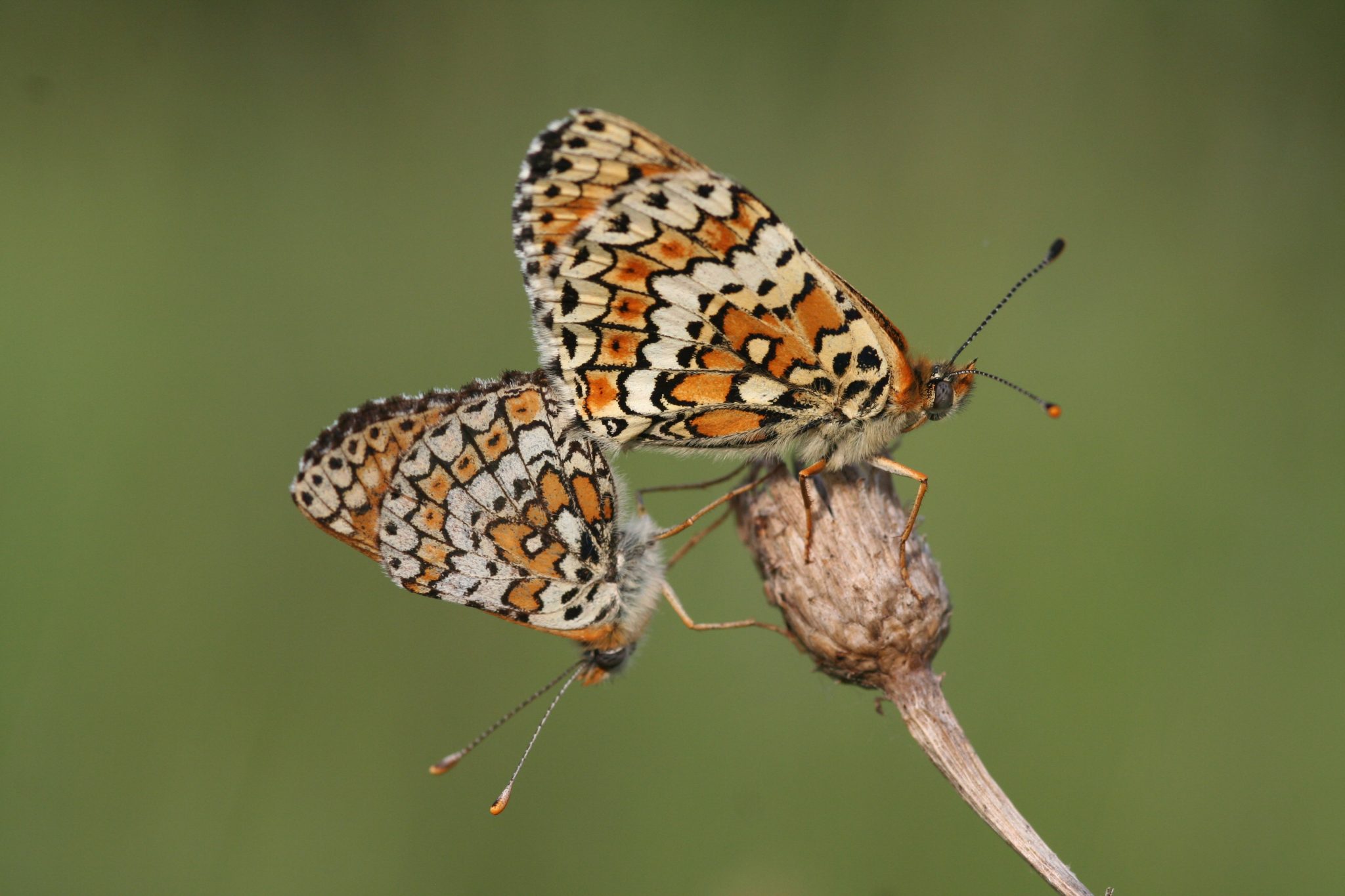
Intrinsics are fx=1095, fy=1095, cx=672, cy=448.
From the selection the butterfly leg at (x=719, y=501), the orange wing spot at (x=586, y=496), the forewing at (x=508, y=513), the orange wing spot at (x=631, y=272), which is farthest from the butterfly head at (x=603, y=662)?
the orange wing spot at (x=631, y=272)

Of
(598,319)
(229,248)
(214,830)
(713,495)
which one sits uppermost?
(598,319)

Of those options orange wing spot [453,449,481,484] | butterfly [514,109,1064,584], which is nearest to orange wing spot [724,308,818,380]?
butterfly [514,109,1064,584]

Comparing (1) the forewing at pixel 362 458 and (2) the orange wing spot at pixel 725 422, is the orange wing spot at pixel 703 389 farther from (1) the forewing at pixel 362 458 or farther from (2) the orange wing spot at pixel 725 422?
(1) the forewing at pixel 362 458

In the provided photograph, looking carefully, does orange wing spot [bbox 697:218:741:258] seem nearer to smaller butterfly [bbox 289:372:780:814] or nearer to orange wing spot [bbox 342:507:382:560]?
smaller butterfly [bbox 289:372:780:814]

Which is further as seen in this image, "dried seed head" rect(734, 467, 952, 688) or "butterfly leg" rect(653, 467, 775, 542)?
"butterfly leg" rect(653, 467, 775, 542)

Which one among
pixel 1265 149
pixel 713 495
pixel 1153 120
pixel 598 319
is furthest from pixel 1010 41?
pixel 598 319

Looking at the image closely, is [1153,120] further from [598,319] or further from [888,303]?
[598,319]
